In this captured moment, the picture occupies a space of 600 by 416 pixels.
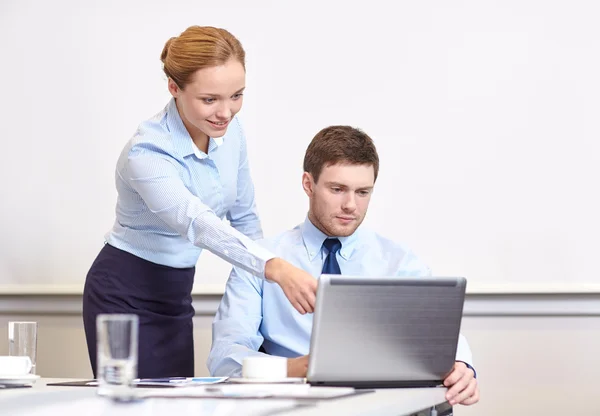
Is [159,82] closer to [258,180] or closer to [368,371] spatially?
[258,180]

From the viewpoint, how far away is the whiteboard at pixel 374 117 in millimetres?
2578

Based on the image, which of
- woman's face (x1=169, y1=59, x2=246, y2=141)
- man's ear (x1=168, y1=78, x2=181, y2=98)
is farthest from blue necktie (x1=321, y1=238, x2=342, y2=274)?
man's ear (x1=168, y1=78, x2=181, y2=98)

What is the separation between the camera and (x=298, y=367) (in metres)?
1.58

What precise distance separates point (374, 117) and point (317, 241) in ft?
2.73

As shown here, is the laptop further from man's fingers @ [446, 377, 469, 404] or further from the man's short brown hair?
the man's short brown hair

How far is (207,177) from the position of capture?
6.89 ft

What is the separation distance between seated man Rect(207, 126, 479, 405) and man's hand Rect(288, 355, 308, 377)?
8.3 inches

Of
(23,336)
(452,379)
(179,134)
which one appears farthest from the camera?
(179,134)

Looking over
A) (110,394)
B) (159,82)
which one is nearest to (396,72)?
(159,82)

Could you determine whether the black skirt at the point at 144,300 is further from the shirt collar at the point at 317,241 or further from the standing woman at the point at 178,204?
the shirt collar at the point at 317,241

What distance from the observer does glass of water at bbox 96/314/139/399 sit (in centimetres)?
101

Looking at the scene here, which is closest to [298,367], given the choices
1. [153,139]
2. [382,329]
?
[382,329]

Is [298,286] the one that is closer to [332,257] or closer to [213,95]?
[332,257]

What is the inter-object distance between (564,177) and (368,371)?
1376 millimetres
